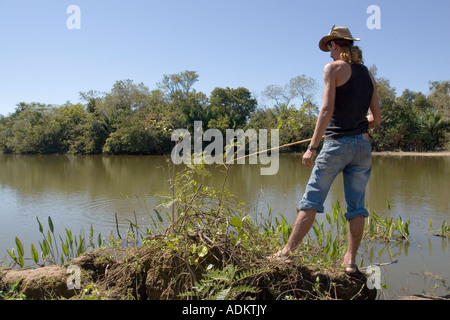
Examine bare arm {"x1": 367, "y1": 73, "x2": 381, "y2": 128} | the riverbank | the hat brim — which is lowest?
the riverbank

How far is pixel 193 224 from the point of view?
258cm

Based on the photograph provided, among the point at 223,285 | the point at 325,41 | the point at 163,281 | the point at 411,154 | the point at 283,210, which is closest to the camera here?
the point at 223,285

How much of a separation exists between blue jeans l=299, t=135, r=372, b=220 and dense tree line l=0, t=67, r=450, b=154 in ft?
77.9

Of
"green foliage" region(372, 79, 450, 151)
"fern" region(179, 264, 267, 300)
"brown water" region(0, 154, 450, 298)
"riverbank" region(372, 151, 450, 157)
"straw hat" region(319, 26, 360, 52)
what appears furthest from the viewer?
"green foliage" region(372, 79, 450, 151)

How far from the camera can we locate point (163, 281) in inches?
89.8

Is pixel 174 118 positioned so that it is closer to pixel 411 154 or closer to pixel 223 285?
pixel 411 154

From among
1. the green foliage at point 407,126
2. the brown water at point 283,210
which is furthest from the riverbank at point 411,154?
the brown water at point 283,210

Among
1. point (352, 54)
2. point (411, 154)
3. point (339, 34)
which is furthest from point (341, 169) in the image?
point (411, 154)

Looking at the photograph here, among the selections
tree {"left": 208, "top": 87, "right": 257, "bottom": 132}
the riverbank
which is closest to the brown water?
the riverbank

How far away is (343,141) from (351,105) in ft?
0.76

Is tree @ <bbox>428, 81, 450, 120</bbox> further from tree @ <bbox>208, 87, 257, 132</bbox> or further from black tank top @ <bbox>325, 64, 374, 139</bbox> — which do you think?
black tank top @ <bbox>325, 64, 374, 139</bbox>

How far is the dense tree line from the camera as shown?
2883 centimetres
